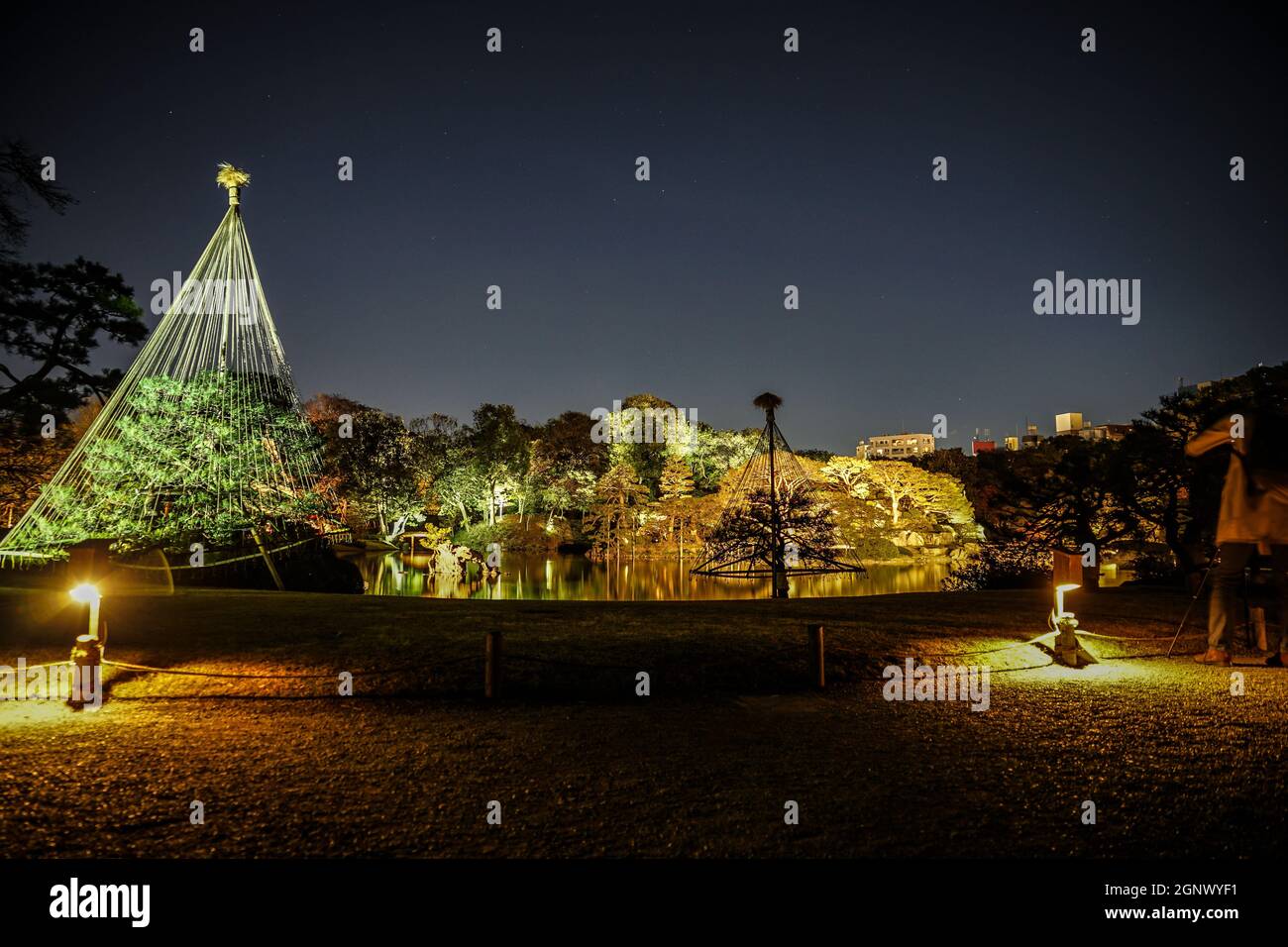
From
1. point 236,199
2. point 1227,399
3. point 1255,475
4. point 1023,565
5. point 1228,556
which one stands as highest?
point 236,199

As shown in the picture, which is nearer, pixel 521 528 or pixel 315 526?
pixel 315 526

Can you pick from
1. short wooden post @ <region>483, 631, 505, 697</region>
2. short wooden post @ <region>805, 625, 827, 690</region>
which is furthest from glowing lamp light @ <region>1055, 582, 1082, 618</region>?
short wooden post @ <region>483, 631, 505, 697</region>

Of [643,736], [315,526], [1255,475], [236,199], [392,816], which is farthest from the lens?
[315,526]

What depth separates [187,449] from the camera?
13695 mm

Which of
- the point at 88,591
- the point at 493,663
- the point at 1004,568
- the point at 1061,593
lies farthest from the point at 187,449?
the point at 1004,568

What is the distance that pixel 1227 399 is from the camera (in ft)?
48.7

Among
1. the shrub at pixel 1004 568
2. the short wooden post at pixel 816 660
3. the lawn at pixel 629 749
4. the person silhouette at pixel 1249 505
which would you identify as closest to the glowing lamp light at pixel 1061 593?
the lawn at pixel 629 749

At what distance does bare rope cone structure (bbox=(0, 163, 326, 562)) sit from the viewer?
12445 mm

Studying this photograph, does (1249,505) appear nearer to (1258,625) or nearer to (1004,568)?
(1258,625)

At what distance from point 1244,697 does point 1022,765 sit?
3.15m

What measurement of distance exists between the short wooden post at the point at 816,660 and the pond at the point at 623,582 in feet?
35.9

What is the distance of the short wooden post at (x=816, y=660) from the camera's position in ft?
22.2

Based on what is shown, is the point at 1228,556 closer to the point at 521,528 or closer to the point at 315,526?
the point at 315,526
